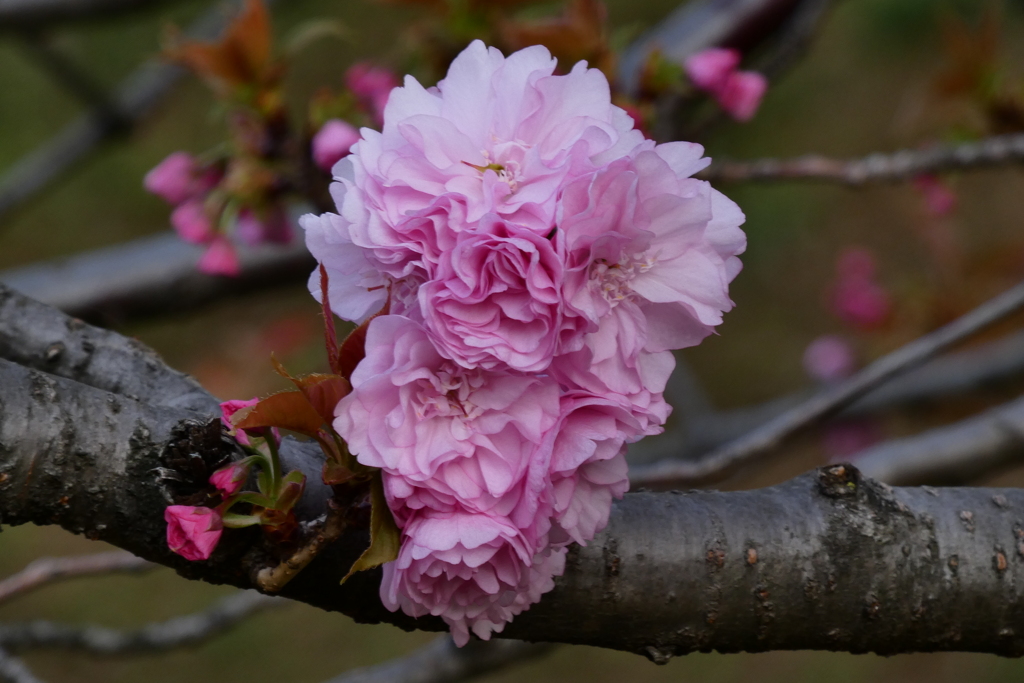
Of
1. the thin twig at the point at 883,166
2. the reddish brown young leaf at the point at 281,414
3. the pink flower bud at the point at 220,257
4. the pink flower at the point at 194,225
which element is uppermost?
the thin twig at the point at 883,166

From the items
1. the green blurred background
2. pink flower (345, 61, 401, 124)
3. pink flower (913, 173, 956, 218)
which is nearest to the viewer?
pink flower (345, 61, 401, 124)

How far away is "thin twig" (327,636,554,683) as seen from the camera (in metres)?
0.77

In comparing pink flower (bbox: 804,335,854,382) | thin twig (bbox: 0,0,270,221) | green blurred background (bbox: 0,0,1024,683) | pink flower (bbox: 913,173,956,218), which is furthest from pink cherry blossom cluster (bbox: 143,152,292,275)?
pink flower (bbox: 804,335,854,382)

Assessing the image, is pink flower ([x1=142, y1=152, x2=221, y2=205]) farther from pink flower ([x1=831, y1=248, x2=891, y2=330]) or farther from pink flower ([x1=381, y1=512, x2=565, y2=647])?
pink flower ([x1=831, y1=248, x2=891, y2=330])

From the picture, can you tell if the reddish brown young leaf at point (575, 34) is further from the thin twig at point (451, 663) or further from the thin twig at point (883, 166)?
the thin twig at point (451, 663)

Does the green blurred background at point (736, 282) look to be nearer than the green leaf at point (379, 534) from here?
No

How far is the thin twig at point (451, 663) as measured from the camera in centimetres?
77

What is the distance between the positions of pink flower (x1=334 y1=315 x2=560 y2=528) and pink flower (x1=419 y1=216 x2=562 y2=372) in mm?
13

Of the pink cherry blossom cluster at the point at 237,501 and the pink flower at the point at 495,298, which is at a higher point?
the pink flower at the point at 495,298

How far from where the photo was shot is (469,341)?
0.36m

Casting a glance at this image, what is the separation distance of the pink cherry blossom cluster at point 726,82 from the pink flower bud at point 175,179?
1.61ft

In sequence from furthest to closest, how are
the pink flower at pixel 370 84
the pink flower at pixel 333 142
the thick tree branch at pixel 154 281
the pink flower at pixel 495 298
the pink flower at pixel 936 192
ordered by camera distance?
1. the thick tree branch at pixel 154 281
2. the pink flower at pixel 936 192
3. the pink flower at pixel 370 84
4. the pink flower at pixel 333 142
5. the pink flower at pixel 495 298

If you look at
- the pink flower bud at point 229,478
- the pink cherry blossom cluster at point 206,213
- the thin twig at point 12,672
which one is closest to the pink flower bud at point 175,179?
the pink cherry blossom cluster at point 206,213

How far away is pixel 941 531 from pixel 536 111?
1.02 feet
